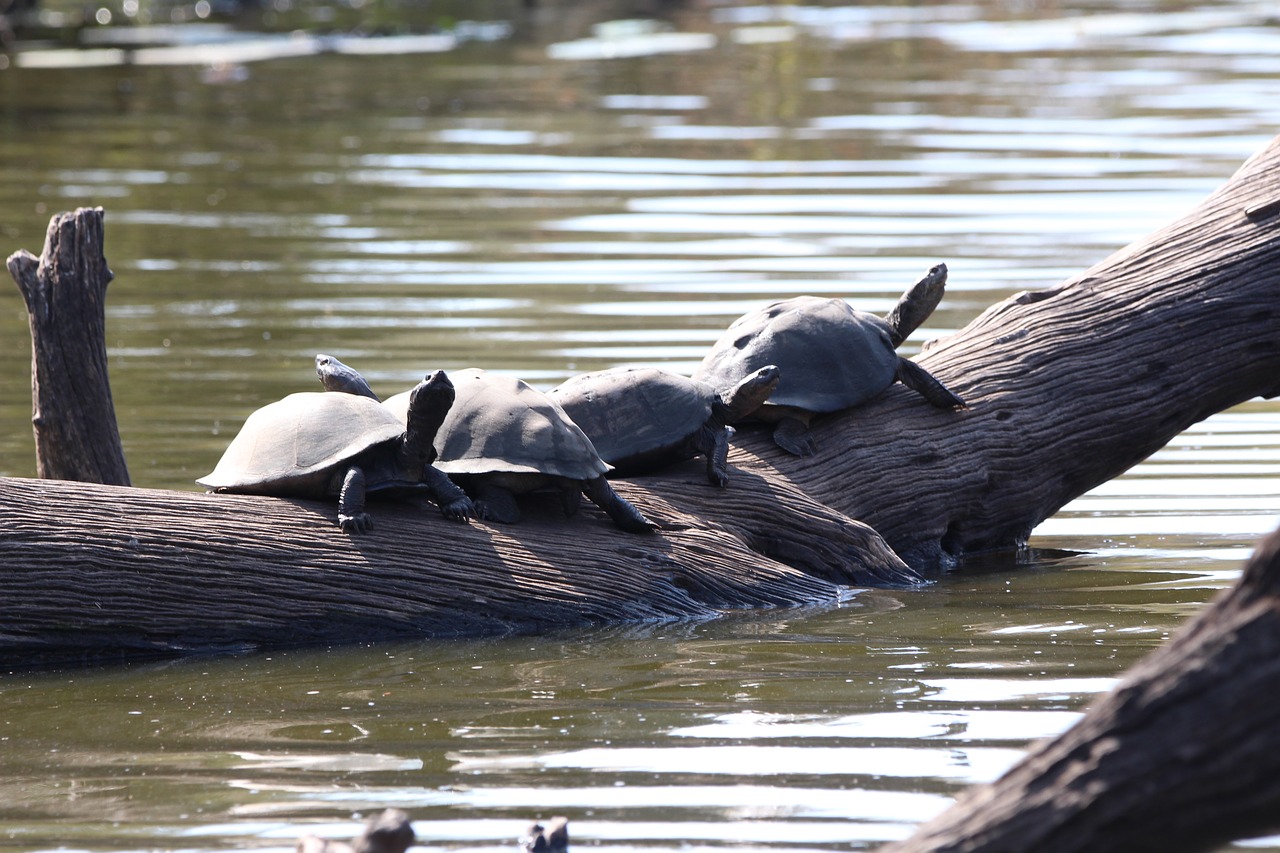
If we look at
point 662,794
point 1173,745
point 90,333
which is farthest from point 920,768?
point 90,333

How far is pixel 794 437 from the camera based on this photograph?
6059mm

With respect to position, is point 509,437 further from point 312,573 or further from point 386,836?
point 386,836

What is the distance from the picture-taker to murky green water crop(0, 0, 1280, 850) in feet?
13.3

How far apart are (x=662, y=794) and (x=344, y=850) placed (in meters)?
1.10

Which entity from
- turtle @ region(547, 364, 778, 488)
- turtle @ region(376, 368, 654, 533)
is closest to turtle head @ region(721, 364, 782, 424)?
turtle @ region(547, 364, 778, 488)

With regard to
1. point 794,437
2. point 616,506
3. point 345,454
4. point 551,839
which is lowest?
point 551,839

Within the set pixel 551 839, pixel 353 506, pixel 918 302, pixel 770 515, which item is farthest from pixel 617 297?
pixel 551 839

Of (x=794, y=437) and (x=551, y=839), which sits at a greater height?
(x=794, y=437)

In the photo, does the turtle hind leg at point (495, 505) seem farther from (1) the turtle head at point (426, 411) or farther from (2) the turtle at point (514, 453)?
(1) the turtle head at point (426, 411)

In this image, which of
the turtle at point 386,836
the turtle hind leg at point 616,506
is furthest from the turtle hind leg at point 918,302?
the turtle at point 386,836

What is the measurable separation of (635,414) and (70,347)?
2068mm

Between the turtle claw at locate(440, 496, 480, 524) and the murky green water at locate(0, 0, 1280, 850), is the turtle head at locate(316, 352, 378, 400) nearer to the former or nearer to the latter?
the turtle claw at locate(440, 496, 480, 524)

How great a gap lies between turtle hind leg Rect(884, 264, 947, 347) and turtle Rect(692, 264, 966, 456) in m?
0.44

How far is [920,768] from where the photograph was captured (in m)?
4.02
